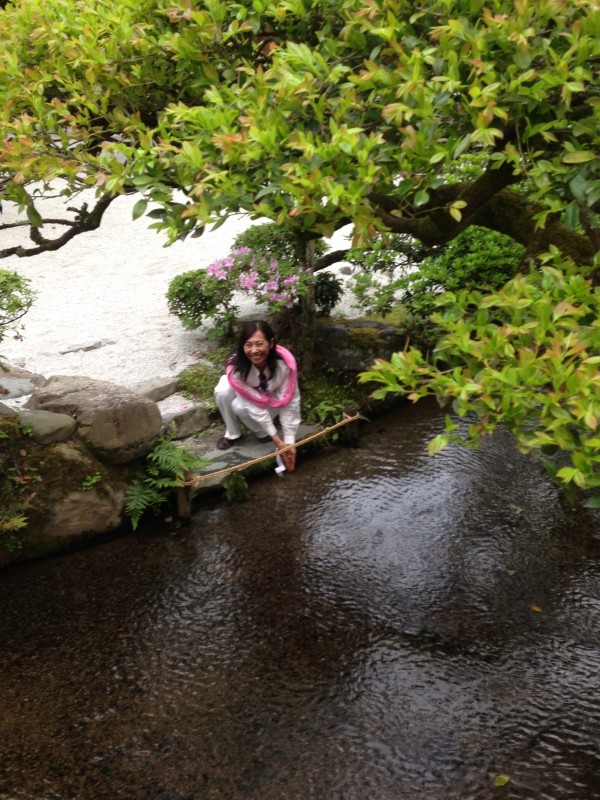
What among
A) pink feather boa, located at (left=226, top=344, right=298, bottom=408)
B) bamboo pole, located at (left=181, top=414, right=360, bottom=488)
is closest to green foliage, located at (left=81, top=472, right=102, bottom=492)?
bamboo pole, located at (left=181, top=414, right=360, bottom=488)

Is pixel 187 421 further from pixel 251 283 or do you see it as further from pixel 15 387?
pixel 15 387

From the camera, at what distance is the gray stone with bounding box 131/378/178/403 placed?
23.4 feet

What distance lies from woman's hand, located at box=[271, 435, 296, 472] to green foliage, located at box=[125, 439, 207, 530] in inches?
26.2

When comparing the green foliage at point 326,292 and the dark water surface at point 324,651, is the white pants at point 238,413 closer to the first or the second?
the dark water surface at point 324,651

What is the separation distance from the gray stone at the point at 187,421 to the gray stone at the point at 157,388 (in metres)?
0.37

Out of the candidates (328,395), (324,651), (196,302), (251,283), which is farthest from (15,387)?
(324,651)

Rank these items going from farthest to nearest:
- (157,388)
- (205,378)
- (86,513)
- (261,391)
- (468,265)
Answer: (205,378) → (157,388) → (468,265) → (261,391) → (86,513)

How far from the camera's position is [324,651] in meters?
4.26

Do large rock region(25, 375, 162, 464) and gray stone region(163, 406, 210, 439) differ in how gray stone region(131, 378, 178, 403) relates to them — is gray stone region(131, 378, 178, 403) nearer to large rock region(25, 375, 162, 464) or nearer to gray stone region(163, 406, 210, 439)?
gray stone region(163, 406, 210, 439)

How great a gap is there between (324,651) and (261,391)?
261cm

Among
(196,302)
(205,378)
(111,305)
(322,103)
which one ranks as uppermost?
(322,103)

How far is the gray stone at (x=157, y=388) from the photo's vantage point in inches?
280

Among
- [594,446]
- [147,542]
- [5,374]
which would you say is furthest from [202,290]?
[594,446]

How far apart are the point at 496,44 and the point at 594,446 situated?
62.9 inches
